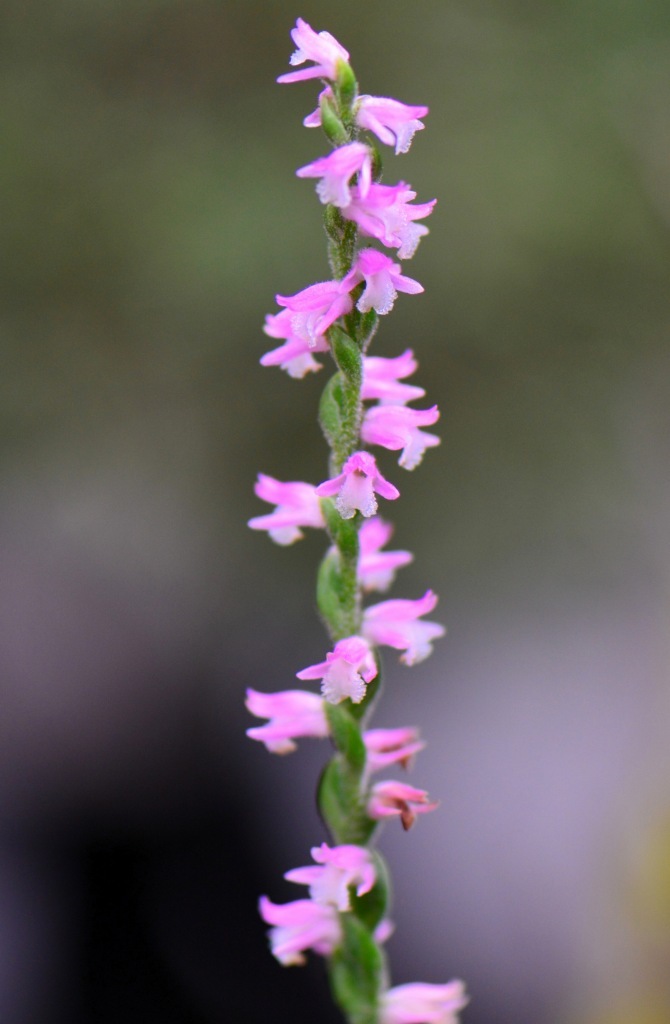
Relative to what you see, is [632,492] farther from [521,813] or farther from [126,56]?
[126,56]

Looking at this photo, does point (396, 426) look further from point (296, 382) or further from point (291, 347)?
point (296, 382)

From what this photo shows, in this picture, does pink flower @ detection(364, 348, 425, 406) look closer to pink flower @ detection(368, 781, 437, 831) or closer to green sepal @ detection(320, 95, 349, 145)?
green sepal @ detection(320, 95, 349, 145)

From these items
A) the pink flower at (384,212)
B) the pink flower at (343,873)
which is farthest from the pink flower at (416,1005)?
the pink flower at (384,212)

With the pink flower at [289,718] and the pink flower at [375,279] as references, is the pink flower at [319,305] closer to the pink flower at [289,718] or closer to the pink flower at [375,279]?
the pink flower at [375,279]

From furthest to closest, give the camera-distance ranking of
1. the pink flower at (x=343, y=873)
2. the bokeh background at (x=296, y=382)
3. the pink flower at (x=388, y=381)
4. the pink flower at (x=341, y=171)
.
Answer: the bokeh background at (x=296, y=382), the pink flower at (x=388, y=381), the pink flower at (x=343, y=873), the pink flower at (x=341, y=171)

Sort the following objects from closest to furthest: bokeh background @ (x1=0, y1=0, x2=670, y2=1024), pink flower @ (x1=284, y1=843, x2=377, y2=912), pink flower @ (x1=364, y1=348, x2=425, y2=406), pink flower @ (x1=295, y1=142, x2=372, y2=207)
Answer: pink flower @ (x1=295, y1=142, x2=372, y2=207) → pink flower @ (x1=284, y1=843, x2=377, y2=912) → pink flower @ (x1=364, y1=348, x2=425, y2=406) → bokeh background @ (x1=0, y1=0, x2=670, y2=1024)

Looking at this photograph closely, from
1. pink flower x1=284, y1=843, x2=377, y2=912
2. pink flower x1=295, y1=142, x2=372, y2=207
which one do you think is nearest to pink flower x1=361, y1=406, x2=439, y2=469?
pink flower x1=295, y1=142, x2=372, y2=207

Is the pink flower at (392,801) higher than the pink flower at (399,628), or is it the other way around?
the pink flower at (399,628)

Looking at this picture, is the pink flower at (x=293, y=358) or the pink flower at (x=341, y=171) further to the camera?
the pink flower at (x=293, y=358)
